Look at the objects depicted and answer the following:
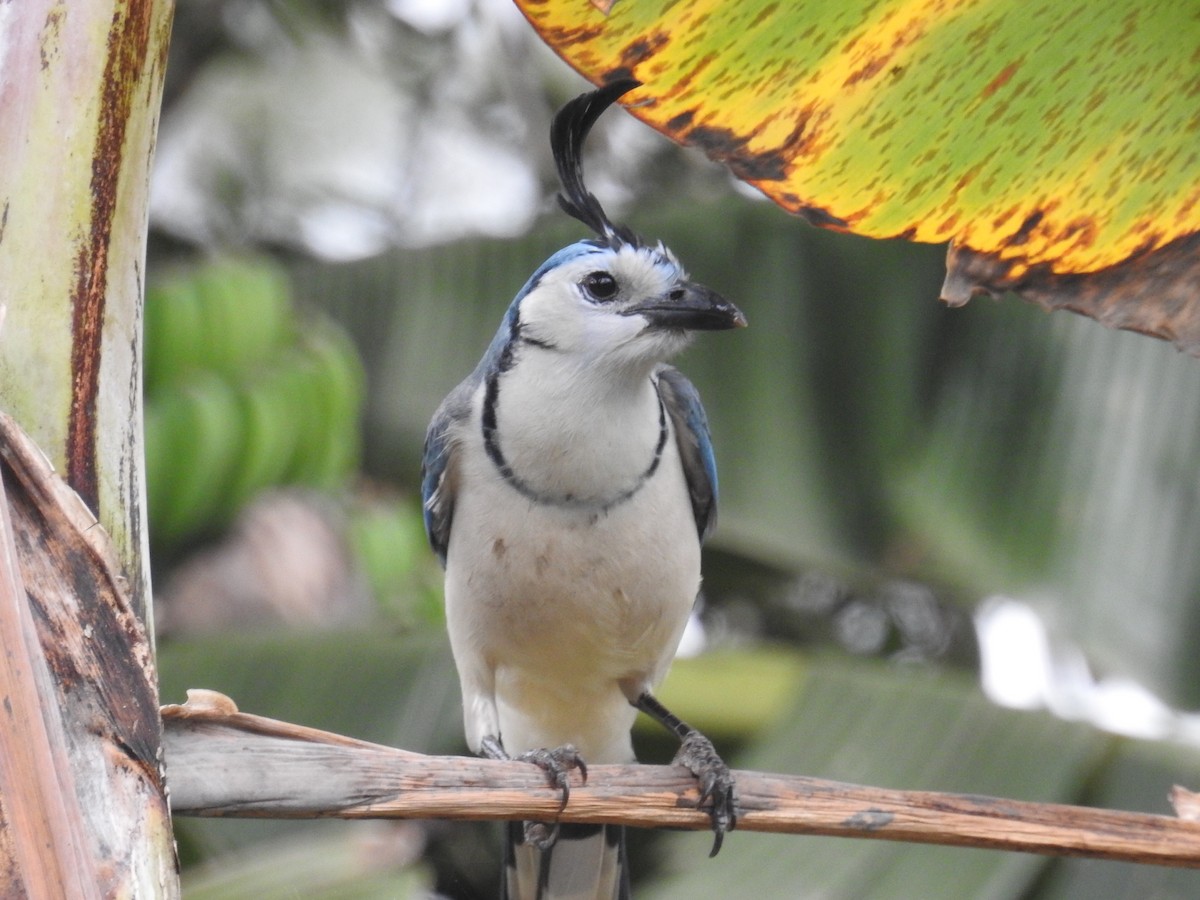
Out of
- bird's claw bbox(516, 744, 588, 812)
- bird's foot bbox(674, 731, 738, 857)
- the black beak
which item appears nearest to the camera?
bird's claw bbox(516, 744, 588, 812)

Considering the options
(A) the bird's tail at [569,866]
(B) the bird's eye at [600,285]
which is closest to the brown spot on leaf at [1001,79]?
(B) the bird's eye at [600,285]

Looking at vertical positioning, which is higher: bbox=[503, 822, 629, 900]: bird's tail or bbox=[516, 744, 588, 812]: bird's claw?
bbox=[516, 744, 588, 812]: bird's claw

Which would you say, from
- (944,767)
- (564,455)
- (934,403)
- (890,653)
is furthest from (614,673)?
(890,653)

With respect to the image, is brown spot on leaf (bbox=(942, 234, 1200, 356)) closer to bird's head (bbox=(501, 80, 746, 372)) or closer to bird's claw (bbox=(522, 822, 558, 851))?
bird's head (bbox=(501, 80, 746, 372))

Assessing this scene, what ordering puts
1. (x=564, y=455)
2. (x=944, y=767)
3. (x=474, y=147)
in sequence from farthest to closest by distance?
1. (x=474, y=147)
2. (x=944, y=767)
3. (x=564, y=455)

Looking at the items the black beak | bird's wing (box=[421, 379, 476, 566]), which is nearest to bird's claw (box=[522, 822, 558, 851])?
bird's wing (box=[421, 379, 476, 566])

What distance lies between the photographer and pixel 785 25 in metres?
1.79

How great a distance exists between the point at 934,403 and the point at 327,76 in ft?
12.8

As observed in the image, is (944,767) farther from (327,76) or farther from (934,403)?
(327,76)

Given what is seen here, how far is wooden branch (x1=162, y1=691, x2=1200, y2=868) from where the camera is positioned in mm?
1314

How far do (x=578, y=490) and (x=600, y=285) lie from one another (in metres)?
0.37

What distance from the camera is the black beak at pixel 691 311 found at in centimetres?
238

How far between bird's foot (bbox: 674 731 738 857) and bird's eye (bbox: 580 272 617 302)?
0.80 m

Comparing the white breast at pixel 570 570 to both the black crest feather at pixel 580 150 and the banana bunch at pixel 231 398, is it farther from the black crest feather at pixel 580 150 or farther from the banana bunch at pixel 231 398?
the banana bunch at pixel 231 398
